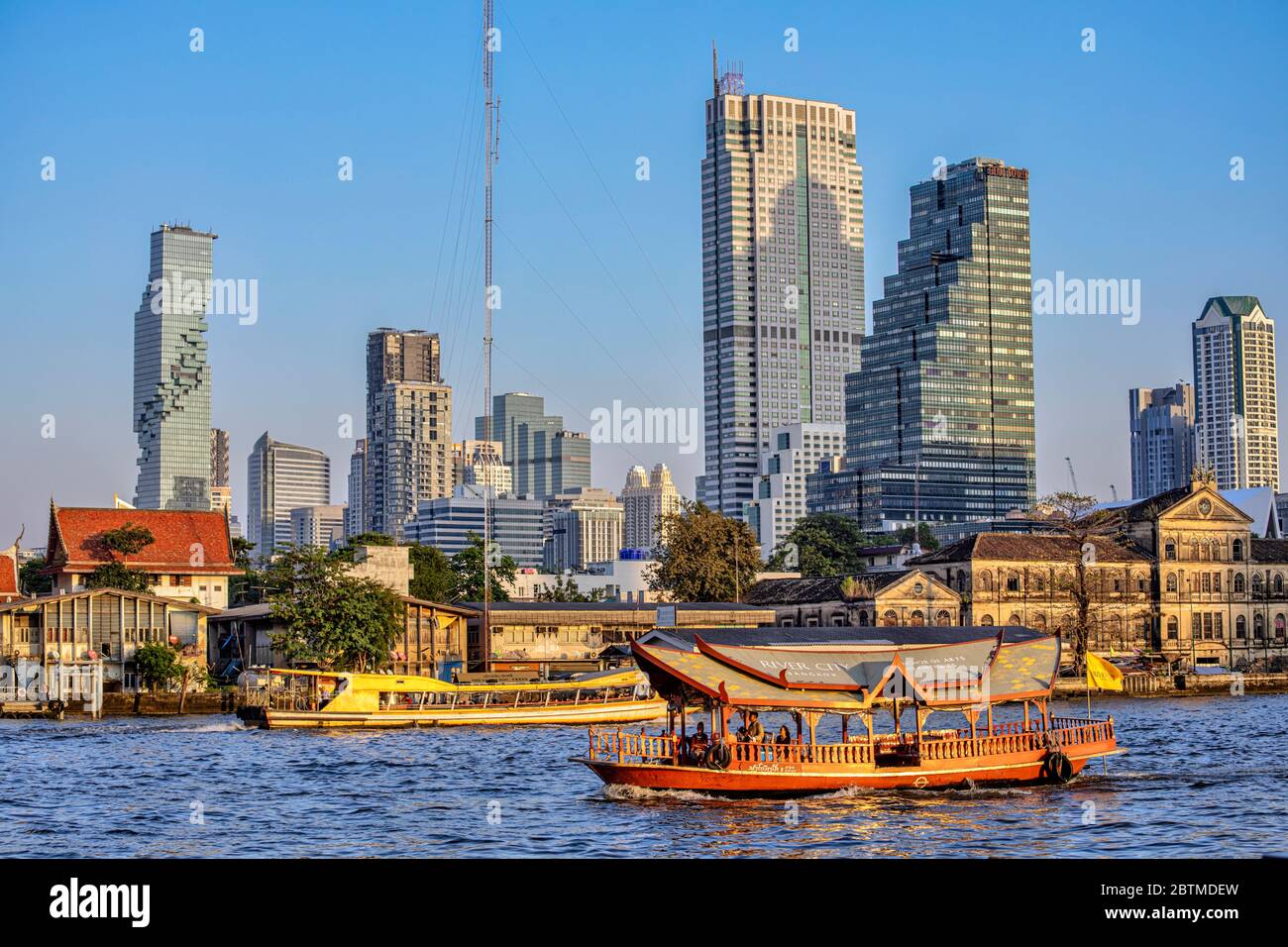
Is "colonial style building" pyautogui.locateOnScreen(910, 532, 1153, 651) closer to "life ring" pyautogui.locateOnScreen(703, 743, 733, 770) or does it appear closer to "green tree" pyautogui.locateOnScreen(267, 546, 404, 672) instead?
"green tree" pyautogui.locateOnScreen(267, 546, 404, 672)

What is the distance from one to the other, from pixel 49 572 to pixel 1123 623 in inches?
3264

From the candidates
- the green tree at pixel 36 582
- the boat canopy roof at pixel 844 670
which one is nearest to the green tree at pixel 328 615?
the green tree at pixel 36 582

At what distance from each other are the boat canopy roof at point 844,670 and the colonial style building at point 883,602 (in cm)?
6428

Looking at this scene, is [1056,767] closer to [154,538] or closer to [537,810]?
[537,810]

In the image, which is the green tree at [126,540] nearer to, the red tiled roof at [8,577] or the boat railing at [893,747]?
the red tiled roof at [8,577]

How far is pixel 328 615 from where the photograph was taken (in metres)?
91.4

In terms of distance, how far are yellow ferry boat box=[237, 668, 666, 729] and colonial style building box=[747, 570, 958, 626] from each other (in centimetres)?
3399

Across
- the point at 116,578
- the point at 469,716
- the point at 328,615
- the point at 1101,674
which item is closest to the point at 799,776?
the point at 1101,674

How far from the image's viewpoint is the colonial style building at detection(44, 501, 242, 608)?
110062 mm

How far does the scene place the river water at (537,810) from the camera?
35.9m

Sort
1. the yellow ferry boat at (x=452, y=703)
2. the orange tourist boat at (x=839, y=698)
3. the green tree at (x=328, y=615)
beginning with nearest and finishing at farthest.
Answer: the orange tourist boat at (x=839, y=698), the yellow ferry boat at (x=452, y=703), the green tree at (x=328, y=615)

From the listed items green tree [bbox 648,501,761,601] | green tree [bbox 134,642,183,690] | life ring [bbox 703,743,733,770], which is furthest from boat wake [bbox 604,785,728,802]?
green tree [bbox 648,501,761,601]

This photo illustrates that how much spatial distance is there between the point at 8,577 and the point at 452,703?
5367 centimetres
